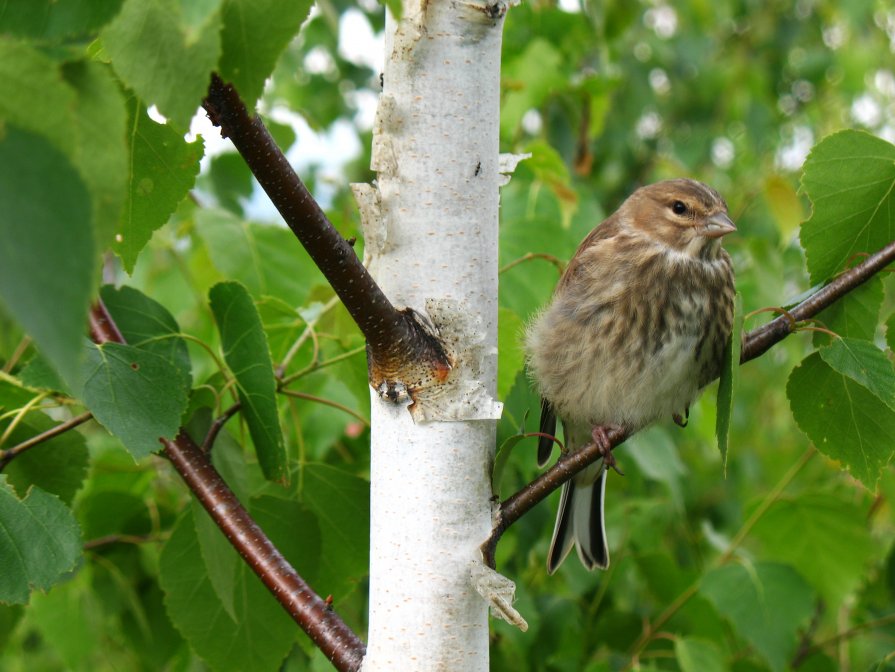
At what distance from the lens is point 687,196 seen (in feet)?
7.03

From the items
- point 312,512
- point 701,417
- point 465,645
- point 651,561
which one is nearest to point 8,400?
point 312,512

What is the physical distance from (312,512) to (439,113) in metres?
0.64

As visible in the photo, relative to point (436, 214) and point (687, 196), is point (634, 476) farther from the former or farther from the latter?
point (436, 214)

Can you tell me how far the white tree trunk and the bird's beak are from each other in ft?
3.03

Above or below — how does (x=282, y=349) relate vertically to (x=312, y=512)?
above

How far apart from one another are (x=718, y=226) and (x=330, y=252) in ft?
3.93

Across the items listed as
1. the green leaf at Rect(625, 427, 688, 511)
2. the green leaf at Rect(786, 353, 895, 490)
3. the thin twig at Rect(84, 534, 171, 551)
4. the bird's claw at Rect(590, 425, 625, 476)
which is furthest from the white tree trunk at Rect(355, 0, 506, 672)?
the green leaf at Rect(625, 427, 688, 511)

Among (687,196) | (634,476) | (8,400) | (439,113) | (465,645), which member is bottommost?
(634,476)

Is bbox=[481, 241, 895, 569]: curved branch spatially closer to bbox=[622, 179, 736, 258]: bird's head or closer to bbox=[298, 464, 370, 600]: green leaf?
bbox=[298, 464, 370, 600]: green leaf

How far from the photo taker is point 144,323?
1427 mm

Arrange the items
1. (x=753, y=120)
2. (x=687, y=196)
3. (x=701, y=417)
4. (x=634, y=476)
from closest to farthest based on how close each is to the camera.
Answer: (x=687, y=196) → (x=701, y=417) → (x=634, y=476) → (x=753, y=120)

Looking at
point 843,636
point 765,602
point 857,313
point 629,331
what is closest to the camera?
point 857,313

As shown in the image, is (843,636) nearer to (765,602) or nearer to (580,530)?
(765,602)

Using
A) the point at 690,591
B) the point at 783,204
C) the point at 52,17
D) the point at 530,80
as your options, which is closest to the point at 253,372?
the point at 52,17
